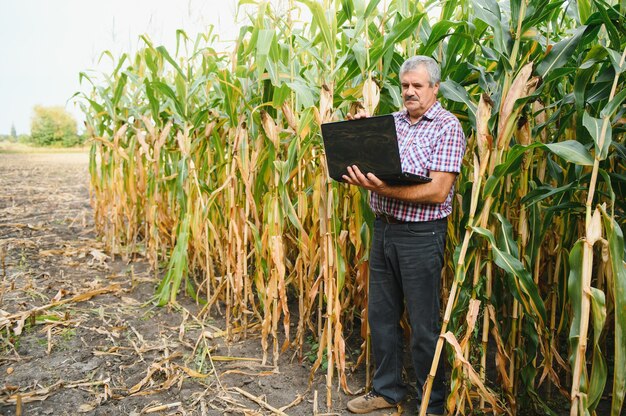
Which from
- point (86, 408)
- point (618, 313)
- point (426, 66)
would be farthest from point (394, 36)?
point (86, 408)

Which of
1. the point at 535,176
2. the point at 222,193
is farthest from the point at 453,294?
the point at 222,193

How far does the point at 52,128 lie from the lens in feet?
124

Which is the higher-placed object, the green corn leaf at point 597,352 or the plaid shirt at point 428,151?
the plaid shirt at point 428,151

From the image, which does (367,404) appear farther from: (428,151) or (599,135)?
(599,135)

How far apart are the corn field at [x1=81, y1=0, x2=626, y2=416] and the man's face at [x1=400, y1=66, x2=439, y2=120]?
0.32 feet

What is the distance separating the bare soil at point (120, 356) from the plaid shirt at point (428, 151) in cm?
103

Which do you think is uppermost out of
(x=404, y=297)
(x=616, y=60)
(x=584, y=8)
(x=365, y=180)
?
(x=584, y=8)

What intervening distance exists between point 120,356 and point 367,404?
152 centimetres

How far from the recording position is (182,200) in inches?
133

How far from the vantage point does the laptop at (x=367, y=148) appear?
1.85 meters

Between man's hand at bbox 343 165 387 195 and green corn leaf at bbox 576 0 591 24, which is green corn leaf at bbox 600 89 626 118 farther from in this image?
man's hand at bbox 343 165 387 195

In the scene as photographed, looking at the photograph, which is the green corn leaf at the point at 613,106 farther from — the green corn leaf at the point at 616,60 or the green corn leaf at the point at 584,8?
the green corn leaf at the point at 584,8

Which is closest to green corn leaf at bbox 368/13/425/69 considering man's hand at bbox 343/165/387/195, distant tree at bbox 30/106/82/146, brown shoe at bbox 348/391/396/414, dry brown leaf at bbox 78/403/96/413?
man's hand at bbox 343/165/387/195

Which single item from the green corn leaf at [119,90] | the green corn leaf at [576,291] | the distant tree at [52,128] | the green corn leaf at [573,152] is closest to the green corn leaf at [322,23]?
the green corn leaf at [573,152]
